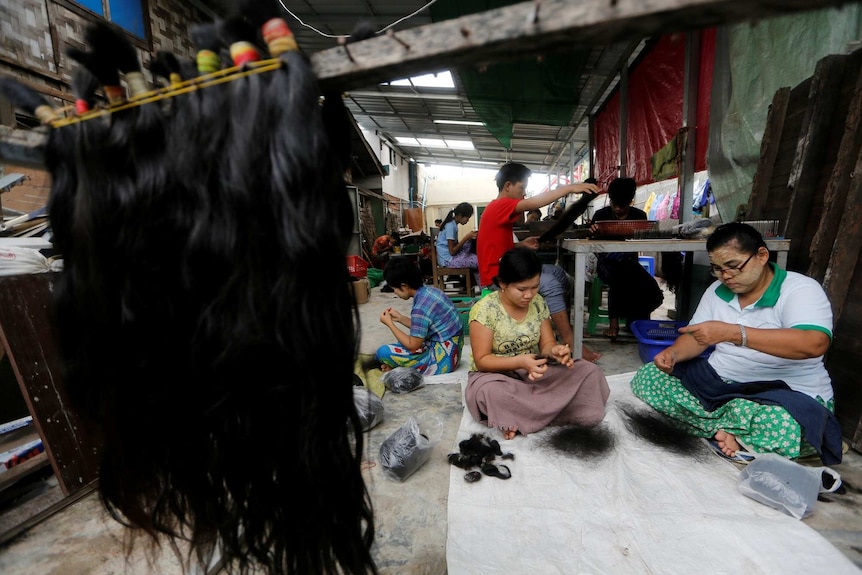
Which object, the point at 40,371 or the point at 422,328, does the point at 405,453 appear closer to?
the point at 422,328

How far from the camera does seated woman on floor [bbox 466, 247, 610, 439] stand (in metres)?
2.36

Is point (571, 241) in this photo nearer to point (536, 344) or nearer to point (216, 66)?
point (536, 344)

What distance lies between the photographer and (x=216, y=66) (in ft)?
2.32

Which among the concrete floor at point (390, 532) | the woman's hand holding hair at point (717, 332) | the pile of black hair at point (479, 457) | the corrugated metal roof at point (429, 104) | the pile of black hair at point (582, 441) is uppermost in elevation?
the corrugated metal roof at point (429, 104)

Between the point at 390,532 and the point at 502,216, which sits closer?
the point at 390,532

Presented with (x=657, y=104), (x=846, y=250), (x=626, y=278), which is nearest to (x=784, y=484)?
(x=846, y=250)

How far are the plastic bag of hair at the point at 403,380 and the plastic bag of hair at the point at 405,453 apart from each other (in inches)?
38.4

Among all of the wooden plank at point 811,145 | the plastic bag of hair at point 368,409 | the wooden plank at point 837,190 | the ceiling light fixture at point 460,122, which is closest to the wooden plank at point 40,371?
the plastic bag of hair at point 368,409

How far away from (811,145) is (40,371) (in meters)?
4.86

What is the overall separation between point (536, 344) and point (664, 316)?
3901 millimetres

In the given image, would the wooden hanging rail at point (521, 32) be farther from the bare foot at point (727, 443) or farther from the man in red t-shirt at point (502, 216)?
the man in red t-shirt at point (502, 216)

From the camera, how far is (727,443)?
2094 mm

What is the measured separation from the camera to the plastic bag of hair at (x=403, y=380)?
313cm

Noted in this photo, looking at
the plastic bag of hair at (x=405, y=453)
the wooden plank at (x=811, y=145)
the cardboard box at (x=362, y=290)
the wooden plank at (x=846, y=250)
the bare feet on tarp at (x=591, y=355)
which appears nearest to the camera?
the plastic bag of hair at (x=405, y=453)
